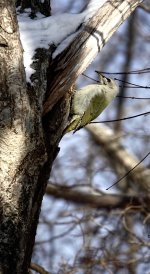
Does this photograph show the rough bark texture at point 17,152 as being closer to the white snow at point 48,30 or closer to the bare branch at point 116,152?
the white snow at point 48,30

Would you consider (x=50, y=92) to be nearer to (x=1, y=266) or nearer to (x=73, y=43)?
(x=73, y=43)

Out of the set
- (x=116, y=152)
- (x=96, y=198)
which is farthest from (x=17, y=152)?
(x=116, y=152)

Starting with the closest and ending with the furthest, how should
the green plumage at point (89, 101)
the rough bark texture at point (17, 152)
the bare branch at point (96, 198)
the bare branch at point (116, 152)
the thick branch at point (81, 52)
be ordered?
the rough bark texture at point (17, 152), the thick branch at point (81, 52), the green plumage at point (89, 101), the bare branch at point (96, 198), the bare branch at point (116, 152)

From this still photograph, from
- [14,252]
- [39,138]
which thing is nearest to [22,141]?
[39,138]

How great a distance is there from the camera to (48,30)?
2.51 metres

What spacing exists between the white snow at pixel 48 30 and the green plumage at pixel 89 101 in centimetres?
32

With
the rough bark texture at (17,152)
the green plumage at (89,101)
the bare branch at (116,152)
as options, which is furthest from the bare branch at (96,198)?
the rough bark texture at (17,152)

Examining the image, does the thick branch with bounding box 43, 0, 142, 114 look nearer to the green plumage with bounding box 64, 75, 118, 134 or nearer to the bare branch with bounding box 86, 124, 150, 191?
the green plumage with bounding box 64, 75, 118, 134

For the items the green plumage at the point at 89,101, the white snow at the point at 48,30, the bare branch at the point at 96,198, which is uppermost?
the white snow at the point at 48,30

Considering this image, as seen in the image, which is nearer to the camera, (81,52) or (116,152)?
(81,52)

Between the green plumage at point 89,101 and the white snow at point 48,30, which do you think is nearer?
the white snow at point 48,30

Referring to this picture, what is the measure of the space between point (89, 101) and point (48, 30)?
507 mm

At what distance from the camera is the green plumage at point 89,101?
2.70m

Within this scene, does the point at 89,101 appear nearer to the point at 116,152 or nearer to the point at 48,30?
the point at 48,30
